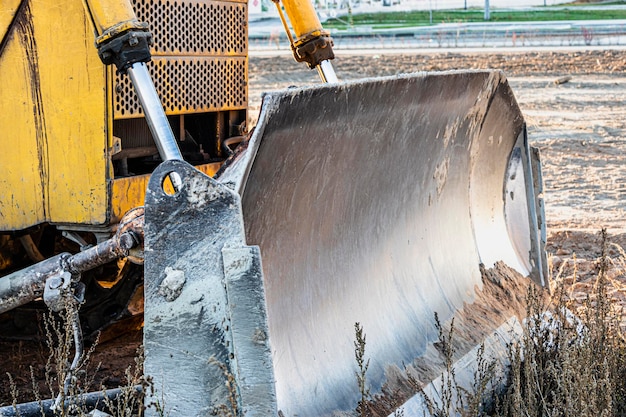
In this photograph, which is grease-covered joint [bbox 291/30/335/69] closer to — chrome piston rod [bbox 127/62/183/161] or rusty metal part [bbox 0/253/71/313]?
chrome piston rod [bbox 127/62/183/161]

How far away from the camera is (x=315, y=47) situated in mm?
4602

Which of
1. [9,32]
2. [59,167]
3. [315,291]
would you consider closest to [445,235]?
[315,291]

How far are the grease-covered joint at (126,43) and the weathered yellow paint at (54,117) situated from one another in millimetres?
280

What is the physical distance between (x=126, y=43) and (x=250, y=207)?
836 millimetres

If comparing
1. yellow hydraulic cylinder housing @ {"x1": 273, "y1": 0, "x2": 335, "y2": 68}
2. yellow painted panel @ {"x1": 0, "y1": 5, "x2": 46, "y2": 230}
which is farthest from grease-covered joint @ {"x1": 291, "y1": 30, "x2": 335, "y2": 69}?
yellow painted panel @ {"x1": 0, "y1": 5, "x2": 46, "y2": 230}

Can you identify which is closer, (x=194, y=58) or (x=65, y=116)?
(x=65, y=116)

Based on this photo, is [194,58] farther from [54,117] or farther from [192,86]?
[54,117]

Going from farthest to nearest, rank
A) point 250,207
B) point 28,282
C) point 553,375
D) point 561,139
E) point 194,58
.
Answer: point 561,139, point 194,58, point 28,282, point 553,375, point 250,207

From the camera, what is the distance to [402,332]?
12.2ft

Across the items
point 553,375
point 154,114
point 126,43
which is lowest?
point 553,375

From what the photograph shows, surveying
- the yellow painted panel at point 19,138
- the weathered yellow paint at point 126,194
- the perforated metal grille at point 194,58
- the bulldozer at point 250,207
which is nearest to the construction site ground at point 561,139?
the bulldozer at point 250,207

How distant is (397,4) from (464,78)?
156 feet

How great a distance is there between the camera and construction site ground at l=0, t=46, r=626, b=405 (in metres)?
4.66

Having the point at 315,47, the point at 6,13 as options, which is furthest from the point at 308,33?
the point at 6,13
